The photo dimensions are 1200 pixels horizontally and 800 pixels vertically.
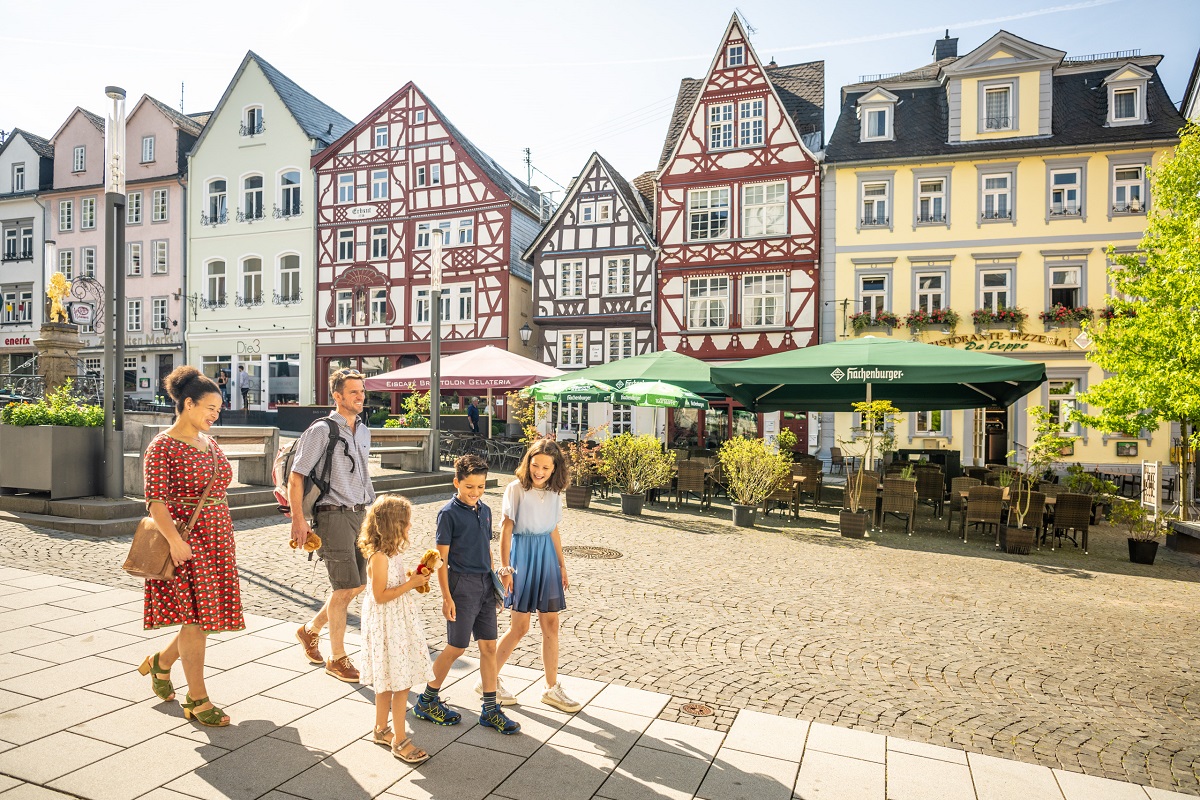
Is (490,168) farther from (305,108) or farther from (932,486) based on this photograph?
(932,486)

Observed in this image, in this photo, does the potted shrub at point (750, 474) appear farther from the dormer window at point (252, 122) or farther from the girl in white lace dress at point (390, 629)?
the dormer window at point (252, 122)

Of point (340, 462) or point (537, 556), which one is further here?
point (340, 462)

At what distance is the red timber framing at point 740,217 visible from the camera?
78.9 ft

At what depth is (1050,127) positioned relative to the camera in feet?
72.8

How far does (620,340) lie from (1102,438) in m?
14.8

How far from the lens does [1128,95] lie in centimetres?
2184

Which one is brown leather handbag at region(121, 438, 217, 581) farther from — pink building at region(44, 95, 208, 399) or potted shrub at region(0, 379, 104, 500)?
pink building at region(44, 95, 208, 399)

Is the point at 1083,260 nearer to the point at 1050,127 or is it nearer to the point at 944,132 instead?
the point at 1050,127

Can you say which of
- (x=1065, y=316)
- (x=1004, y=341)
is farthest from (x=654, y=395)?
(x=1065, y=316)

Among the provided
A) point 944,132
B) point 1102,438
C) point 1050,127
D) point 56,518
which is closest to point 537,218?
point 944,132

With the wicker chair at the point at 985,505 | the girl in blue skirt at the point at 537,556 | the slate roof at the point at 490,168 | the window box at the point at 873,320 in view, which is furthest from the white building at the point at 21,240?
the girl in blue skirt at the point at 537,556

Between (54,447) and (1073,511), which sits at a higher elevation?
(54,447)

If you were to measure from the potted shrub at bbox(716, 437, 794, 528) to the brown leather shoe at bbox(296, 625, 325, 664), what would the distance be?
308 inches

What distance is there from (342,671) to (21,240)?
42.9 m
